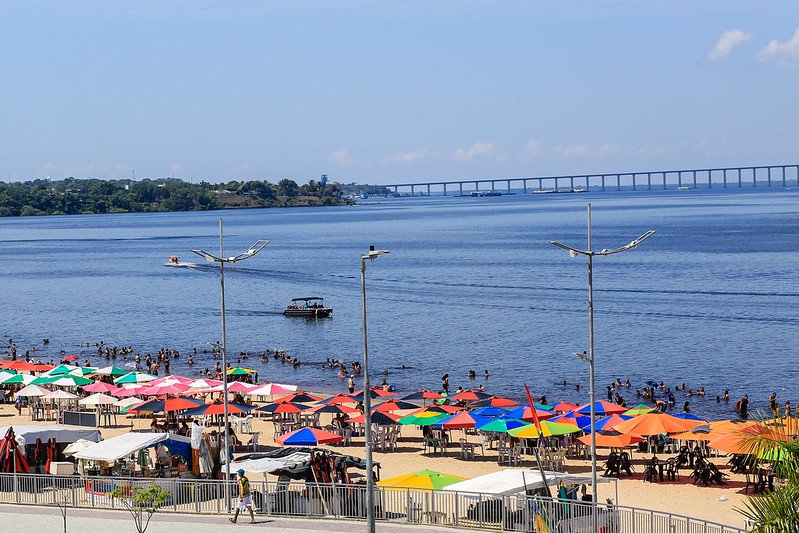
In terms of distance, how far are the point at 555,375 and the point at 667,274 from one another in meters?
57.8

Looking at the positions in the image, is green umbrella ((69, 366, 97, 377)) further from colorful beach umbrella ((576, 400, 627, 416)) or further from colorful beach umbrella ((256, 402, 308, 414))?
colorful beach umbrella ((576, 400, 627, 416))

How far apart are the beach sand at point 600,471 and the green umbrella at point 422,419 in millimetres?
1055

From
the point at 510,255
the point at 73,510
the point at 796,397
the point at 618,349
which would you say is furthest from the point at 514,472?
the point at 510,255

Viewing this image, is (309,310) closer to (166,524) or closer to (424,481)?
(424,481)

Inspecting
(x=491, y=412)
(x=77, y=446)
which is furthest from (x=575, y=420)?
(x=77, y=446)

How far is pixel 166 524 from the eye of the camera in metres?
23.6

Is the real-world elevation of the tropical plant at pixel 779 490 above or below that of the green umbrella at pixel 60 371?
above

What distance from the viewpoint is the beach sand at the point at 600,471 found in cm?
2831

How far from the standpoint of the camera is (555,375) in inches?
2333

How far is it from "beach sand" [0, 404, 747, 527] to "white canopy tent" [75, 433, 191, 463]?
23.0 ft

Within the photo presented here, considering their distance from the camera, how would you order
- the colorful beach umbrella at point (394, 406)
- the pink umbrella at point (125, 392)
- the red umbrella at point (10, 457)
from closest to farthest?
1. the red umbrella at point (10, 457)
2. the colorful beach umbrella at point (394, 406)
3. the pink umbrella at point (125, 392)

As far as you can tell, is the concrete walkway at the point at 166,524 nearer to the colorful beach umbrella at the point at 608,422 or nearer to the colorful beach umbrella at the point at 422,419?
the colorful beach umbrella at the point at 422,419

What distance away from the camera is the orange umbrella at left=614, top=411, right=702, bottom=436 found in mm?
33250

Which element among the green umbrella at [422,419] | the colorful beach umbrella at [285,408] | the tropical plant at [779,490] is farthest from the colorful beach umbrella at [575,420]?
the tropical plant at [779,490]
